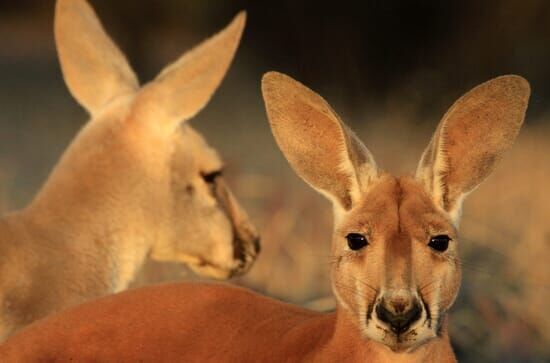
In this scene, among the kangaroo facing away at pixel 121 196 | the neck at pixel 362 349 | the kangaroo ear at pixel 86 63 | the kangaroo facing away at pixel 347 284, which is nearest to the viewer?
the kangaroo facing away at pixel 347 284

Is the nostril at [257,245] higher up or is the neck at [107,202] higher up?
the neck at [107,202]

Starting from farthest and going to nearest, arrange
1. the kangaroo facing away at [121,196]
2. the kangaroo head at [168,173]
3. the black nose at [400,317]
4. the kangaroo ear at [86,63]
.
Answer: the kangaroo ear at [86,63], the kangaroo head at [168,173], the kangaroo facing away at [121,196], the black nose at [400,317]

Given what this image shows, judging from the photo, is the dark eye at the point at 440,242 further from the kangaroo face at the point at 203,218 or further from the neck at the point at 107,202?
the kangaroo face at the point at 203,218

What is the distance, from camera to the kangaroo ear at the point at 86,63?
643cm

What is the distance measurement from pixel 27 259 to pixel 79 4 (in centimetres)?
139

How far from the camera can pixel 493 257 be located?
703cm

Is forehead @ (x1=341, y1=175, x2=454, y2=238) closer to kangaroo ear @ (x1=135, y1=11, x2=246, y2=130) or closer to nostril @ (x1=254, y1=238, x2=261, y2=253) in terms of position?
kangaroo ear @ (x1=135, y1=11, x2=246, y2=130)

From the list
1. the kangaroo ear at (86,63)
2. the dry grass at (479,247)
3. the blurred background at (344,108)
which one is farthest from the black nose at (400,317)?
the kangaroo ear at (86,63)

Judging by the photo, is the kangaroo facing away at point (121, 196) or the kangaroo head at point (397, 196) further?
the kangaroo facing away at point (121, 196)

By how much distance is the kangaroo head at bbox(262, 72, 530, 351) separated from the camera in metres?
4.07

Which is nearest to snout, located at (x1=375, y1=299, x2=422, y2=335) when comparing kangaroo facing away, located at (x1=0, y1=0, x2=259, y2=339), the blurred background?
kangaroo facing away, located at (x1=0, y1=0, x2=259, y2=339)

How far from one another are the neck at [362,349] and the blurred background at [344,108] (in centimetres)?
209

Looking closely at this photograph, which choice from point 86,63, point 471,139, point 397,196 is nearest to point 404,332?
point 397,196

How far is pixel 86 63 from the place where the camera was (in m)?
6.44
